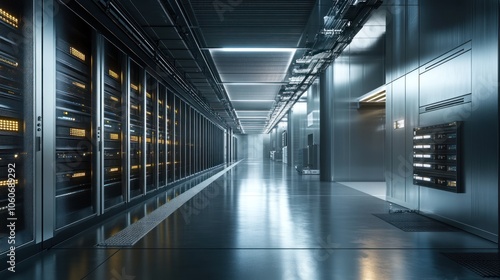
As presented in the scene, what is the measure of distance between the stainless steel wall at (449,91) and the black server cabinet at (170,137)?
7.12 m

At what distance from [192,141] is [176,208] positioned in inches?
388

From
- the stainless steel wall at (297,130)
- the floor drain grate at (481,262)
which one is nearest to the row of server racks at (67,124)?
the floor drain grate at (481,262)

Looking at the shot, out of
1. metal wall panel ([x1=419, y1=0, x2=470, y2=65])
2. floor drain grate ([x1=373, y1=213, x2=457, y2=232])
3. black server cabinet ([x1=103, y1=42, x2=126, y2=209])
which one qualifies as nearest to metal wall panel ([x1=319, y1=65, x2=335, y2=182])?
floor drain grate ([x1=373, y1=213, x2=457, y2=232])

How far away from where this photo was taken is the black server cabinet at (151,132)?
9.98 meters

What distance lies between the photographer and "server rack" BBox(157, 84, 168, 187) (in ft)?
37.5

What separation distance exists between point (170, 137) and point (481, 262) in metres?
10.3

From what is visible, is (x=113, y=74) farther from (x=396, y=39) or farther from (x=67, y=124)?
(x=396, y=39)

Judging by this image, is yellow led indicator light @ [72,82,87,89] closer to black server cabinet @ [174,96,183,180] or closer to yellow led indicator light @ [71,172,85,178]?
yellow led indicator light @ [71,172,85,178]

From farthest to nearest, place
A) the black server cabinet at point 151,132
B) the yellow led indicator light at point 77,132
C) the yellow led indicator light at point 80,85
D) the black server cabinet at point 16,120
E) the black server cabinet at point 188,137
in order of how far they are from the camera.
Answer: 1. the black server cabinet at point 188,137
2. the black server cabinet at point 151,132
3. the yellow led indicator light at point 80,85
4. the yellow led indicator light at point 77,132
5. the black server cabinet at point 16,120

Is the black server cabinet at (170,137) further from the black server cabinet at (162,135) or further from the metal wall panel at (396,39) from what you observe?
the metal wall panel at (396,39)

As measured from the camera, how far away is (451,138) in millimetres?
6074

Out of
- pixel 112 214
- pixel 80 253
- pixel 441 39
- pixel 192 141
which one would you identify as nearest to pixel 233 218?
pixel 112 214

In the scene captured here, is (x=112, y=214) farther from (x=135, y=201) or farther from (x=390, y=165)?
(x=390, y=165)

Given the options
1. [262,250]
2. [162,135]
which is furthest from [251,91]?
[262,250]
